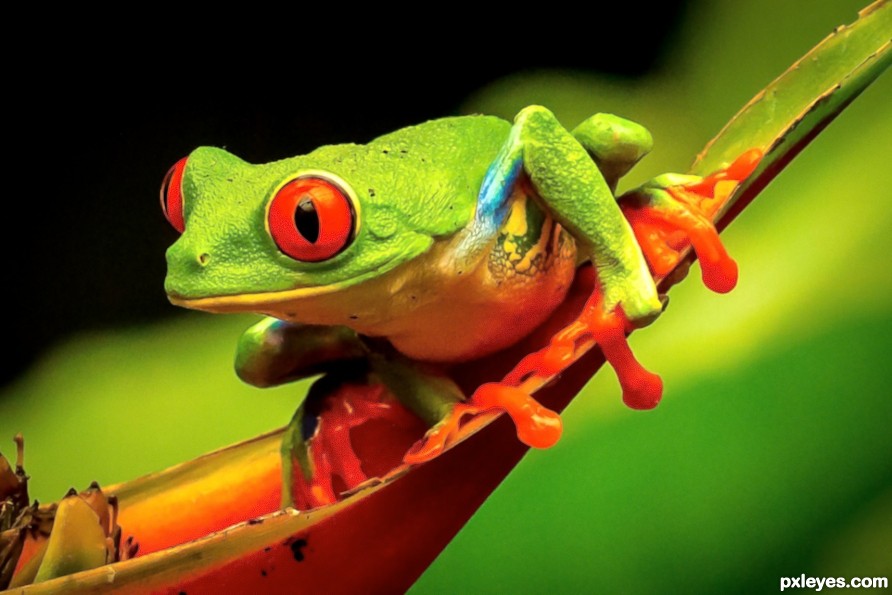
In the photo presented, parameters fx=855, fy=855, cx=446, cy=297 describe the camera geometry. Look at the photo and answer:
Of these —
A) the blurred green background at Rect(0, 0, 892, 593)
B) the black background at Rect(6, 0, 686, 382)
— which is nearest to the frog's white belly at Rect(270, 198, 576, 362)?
the blurred green background at Rect(0, 0, 892, 593)

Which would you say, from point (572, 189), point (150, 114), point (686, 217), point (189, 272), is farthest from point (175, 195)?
point (150, 114)

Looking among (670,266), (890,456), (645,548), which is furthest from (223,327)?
(890,456)

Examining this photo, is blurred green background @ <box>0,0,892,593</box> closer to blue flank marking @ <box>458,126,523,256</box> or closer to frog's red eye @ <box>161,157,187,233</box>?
blue flank marking @ <box>458,126,523,256</box>

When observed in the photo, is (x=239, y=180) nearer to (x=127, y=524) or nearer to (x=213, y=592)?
(x=213, y=592)

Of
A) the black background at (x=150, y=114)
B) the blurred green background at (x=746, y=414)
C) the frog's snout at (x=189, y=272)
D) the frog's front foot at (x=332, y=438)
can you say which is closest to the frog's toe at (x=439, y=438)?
the frog's front foot at (x=332, y=438)

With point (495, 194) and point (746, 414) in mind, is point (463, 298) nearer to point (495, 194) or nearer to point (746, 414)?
Answer: point (495, 194)

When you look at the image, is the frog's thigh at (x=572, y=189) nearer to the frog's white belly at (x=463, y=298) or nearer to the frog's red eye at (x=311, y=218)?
the frog's white belly at (x=463, y=298)
